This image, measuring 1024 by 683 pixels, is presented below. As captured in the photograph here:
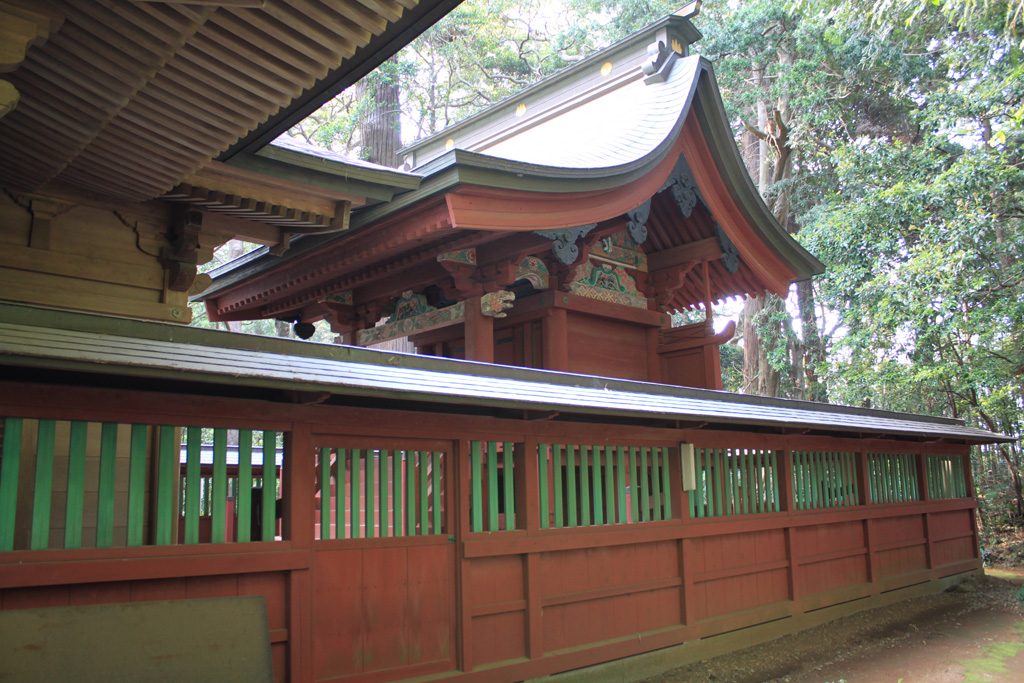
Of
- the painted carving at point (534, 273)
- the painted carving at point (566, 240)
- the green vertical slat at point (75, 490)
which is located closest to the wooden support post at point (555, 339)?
the painted carving at point (534, 273)

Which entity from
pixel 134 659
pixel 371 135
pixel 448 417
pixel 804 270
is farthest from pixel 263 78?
pixel 371 135

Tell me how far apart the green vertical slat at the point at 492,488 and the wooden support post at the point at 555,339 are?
3.06 m

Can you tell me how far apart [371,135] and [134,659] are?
595 inches

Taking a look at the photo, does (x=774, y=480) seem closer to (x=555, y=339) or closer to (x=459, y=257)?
(x=555, y=339)

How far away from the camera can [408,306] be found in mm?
10484

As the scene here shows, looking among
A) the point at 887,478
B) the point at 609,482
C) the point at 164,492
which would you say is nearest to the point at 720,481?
the point at 609,482

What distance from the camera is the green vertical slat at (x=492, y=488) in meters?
6.50

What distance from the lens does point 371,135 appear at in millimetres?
17906

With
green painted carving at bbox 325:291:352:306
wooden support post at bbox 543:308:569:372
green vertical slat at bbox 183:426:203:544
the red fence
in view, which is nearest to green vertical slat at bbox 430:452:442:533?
the red fence

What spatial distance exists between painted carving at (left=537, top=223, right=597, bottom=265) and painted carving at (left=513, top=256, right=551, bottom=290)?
1.81 ft

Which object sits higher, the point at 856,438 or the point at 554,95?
the point at 554,95

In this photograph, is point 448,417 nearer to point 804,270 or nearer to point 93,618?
point 93,618

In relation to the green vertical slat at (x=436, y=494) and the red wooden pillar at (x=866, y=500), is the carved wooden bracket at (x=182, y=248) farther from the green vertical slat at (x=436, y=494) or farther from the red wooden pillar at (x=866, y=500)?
the red wooden pillar at (x=866, y=500)

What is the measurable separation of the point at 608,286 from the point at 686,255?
1.25 meters
